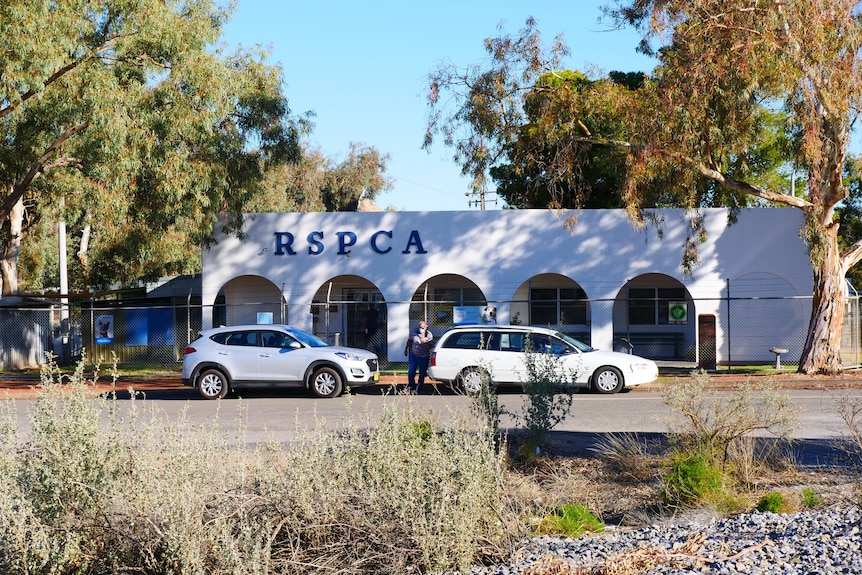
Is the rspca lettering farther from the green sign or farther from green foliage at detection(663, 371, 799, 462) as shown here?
green foliage at detection(663, 371, 799, 462)

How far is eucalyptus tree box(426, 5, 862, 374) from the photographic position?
61.7ft

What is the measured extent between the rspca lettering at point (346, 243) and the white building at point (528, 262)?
3cm

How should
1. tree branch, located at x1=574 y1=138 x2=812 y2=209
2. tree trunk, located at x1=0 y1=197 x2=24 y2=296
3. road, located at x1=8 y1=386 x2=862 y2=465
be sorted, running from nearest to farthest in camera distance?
1. road, located at x1=8 y1=386 x2=862 y2=465
2. tree branch, located at x1=574 y1=138 x2=812 y2=209
3. tree trunk, located at x1=0 y1=197 x2=24 y2=296

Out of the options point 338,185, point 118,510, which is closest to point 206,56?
point 118,510

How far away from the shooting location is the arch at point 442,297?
27344 mm

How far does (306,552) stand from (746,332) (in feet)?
73.4

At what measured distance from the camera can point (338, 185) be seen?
184 feet

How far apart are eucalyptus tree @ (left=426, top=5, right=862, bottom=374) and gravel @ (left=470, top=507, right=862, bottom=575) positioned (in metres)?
14.1

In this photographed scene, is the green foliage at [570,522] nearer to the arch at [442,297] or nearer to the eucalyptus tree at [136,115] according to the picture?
the eucalyptus tree at [136,115]

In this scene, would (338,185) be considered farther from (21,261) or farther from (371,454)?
(371,454)

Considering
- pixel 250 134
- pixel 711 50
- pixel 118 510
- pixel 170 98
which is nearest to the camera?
pixel 118 510

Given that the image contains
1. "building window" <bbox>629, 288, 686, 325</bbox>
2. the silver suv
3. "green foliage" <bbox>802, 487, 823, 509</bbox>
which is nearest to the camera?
"green foliage" <bbox>802, 487, 823, 509</bbox>

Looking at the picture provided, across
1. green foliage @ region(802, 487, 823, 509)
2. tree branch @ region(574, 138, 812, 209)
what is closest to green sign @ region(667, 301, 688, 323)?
tree branch @ region(574, 138, 812, 209)

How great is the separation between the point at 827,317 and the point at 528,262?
8126mm
